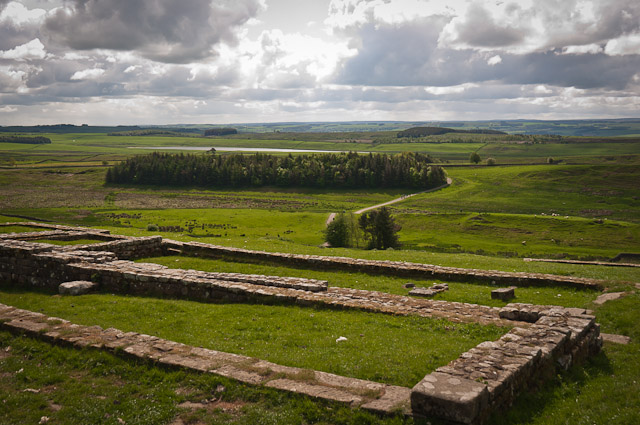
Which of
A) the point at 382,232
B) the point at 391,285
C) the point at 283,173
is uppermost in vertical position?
the point at 391,285

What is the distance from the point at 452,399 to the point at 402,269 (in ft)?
54.4

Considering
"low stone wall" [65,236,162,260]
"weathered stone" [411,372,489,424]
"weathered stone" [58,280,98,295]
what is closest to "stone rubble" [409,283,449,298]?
"weathered stone" [411,372,489,424]

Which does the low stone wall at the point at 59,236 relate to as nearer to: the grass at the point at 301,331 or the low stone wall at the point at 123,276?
the low stone wall at the point at 123,276

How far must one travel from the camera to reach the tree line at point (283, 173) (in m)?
165

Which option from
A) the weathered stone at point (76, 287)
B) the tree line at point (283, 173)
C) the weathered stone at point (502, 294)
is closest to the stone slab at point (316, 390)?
the weathered stone at point (502, 294)

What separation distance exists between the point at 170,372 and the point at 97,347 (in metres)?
2.99

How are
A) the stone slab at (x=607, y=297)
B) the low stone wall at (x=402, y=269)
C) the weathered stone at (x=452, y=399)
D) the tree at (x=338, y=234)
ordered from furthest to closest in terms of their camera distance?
the tree at (x=338, y=234) → the low stone wall at (x=402, y=269) → the stone slab at (x=607, y=297) → the weathered stone at (x=452, y=399)

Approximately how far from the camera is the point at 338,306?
17.4 m

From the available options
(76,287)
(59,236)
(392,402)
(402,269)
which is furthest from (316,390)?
(59,236)

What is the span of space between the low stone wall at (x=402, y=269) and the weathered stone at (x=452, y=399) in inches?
602

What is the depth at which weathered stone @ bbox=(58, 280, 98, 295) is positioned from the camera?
2047cm

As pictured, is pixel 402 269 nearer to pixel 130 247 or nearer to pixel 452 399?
pixel 452 399

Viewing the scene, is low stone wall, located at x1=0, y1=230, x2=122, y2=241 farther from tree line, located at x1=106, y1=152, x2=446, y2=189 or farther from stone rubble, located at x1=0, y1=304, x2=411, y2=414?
tree line, located at x1=106, y1=152, x2=446, y2=189

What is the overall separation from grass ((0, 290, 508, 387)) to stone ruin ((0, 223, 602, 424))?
2.50ft
